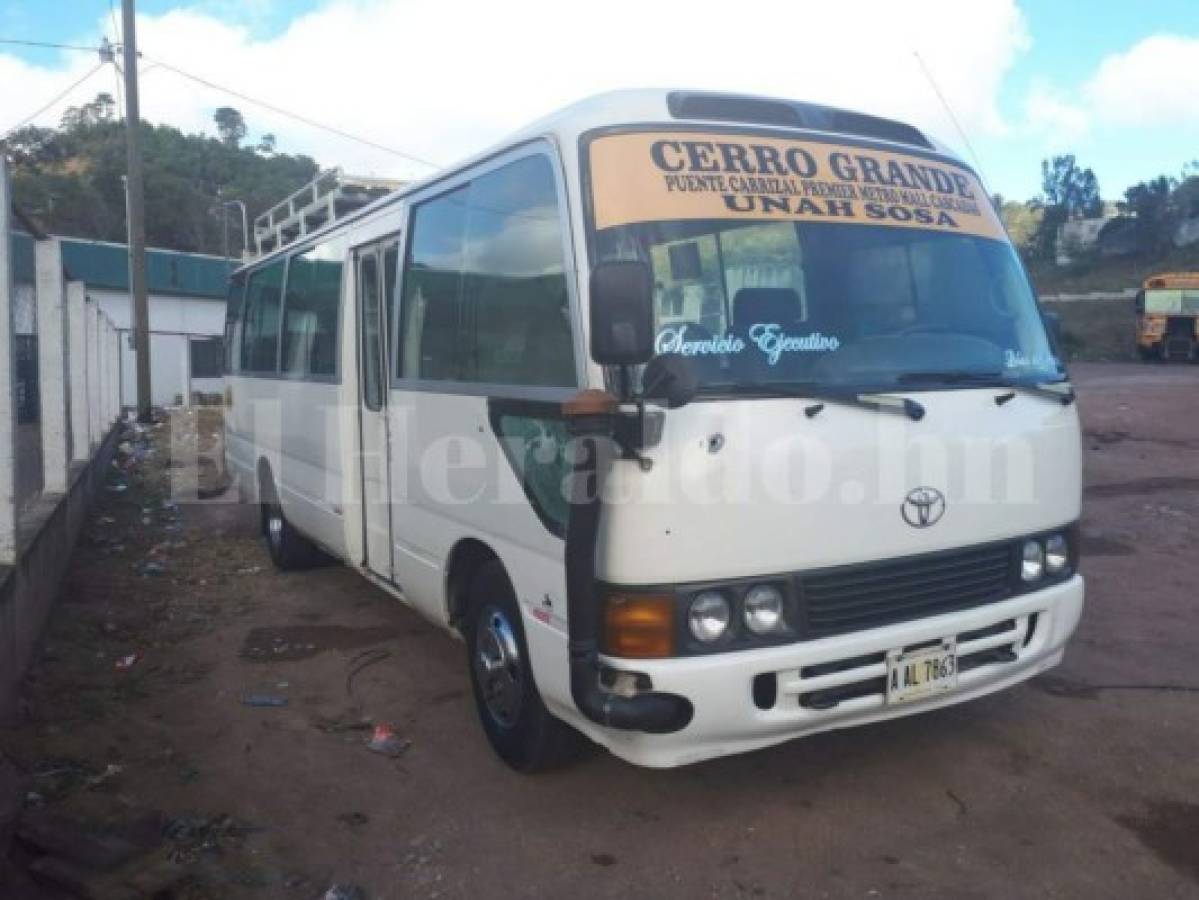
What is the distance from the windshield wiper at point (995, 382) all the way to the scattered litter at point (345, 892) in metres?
2.63

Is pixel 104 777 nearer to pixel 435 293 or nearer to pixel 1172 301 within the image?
pixel 435 293

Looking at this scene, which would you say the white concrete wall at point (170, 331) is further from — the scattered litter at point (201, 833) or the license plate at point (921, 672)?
the license plate at point (921, 672)

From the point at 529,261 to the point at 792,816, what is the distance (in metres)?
2.36

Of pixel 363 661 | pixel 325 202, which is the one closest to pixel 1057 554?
pixel 363 661

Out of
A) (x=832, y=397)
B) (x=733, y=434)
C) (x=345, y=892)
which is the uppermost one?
(x=832, y=397)

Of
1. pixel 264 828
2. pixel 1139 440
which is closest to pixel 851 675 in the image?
pixel 264 828

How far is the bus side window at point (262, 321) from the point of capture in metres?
8.17

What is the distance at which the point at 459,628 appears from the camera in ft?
15.6

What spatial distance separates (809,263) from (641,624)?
1522 mm

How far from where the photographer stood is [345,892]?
11.3 ft

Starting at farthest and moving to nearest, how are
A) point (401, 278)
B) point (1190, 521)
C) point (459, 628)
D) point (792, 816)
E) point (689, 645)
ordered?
point (1190, 521) < point (401, 278) < point (459, 628) < point (792, 816) < point (689, 645)

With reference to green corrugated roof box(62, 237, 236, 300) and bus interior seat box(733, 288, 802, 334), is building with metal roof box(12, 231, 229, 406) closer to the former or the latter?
green corrugated roof box(62, 237, 236, 300)

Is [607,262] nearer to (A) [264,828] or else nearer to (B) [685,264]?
(B) [685,264]

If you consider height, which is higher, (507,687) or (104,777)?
(507,687)
